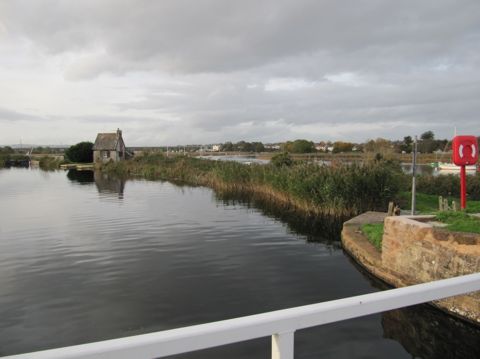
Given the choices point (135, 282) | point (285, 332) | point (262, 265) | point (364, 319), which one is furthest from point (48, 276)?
point (285, 332)

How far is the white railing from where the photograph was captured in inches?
47.6

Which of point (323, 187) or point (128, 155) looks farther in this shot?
point (128, 155)

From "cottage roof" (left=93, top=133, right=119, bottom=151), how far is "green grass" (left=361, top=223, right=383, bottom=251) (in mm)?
50066

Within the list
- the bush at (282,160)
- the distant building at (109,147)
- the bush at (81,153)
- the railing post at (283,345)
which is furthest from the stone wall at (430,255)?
the bush at (81,153)

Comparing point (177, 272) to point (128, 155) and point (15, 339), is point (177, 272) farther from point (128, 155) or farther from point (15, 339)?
point (128, 155)

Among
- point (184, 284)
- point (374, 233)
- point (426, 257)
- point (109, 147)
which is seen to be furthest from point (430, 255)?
point (109, 147)

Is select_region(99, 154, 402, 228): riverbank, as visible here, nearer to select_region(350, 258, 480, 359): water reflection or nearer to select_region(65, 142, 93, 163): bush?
select_region(350, 258, 480, 359): water reflection

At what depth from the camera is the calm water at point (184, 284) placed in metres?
5.37

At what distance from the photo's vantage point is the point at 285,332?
1.46 m

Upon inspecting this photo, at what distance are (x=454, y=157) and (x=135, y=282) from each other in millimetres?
6747

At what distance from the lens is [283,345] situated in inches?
57.9

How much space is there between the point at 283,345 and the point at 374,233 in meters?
8.35

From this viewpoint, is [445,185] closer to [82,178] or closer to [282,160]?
[282,160]

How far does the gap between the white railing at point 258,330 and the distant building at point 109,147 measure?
55850 mm
